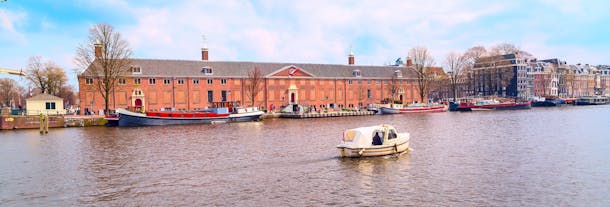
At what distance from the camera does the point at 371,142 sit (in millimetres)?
27938

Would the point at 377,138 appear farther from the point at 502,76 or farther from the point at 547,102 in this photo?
the point at 502,76

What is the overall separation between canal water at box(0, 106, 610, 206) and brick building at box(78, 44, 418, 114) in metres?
41.7

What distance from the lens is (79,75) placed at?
72875 millimetres

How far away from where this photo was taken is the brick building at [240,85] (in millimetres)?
78250

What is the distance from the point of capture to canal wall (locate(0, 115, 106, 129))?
186 ft

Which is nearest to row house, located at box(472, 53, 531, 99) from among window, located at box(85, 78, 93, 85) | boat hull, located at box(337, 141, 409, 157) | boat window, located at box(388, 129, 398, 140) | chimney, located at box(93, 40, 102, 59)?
chimney, located at box(93, 40, 102, 59)

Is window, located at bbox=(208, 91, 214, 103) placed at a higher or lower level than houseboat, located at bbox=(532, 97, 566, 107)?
higher

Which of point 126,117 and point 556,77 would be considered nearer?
point 126,117

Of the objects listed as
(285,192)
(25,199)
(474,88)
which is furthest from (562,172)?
(474,88)

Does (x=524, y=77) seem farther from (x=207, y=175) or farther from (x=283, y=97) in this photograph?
(x=207, y=175)

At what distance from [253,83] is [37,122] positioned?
3905 cm

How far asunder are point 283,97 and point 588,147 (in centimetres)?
6827

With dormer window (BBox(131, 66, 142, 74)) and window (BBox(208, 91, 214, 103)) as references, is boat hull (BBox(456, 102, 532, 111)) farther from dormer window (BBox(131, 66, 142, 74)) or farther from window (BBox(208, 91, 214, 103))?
dormer window (BBox(131, 66, 142, 74))

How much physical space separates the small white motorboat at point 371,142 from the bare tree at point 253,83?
59801 mm
